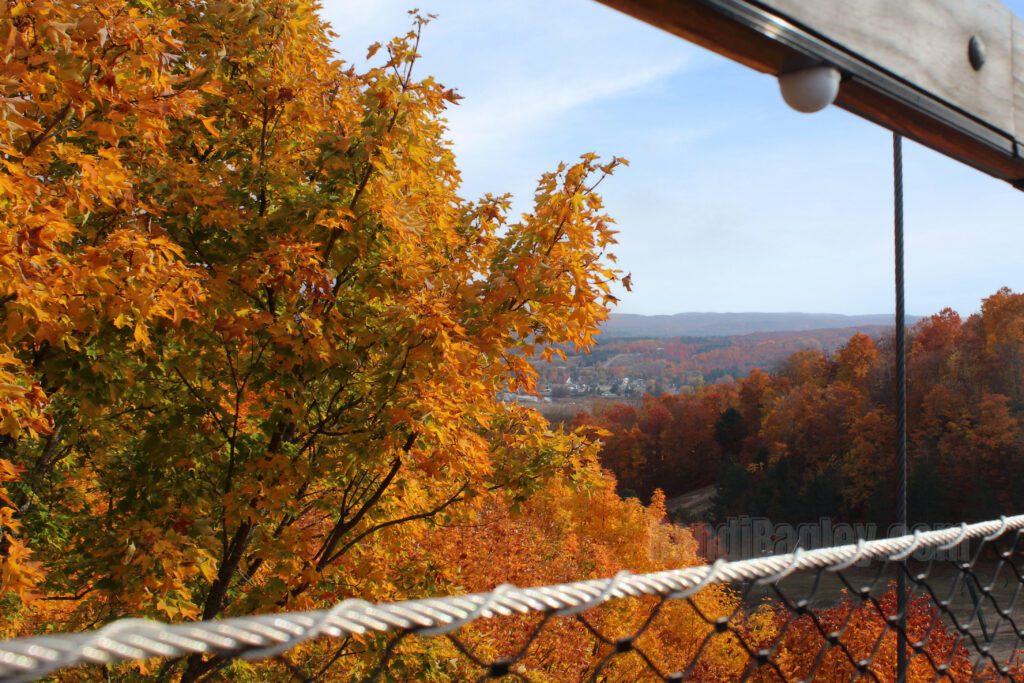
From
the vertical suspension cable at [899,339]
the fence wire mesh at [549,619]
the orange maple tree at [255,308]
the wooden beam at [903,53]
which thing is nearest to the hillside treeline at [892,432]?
the orange maple tree at [255,308]

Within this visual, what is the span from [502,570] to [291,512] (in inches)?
Result: 551

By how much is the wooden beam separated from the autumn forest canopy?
297cm

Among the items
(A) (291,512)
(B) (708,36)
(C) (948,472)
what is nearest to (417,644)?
(A) (291,512)

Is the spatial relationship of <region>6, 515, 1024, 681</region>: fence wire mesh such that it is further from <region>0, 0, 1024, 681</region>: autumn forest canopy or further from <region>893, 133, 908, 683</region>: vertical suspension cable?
<region>0, 0, 1024, 681</region>: autumn forest canopy

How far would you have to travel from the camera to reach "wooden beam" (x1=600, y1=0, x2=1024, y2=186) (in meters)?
1.47

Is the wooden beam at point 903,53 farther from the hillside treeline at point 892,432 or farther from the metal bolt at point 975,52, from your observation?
the hillside treeline at point 892,432

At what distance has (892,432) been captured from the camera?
55.3m

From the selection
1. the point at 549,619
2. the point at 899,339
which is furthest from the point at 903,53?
the point at 899,339

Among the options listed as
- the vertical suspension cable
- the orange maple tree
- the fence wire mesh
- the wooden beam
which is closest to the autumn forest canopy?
the orange maple tree

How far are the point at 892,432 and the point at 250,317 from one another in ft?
185

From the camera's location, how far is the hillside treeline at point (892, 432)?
175 feet

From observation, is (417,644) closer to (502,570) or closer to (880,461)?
(502,570)

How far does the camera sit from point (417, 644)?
259 inches

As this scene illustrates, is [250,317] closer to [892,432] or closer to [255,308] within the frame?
[255,308]
